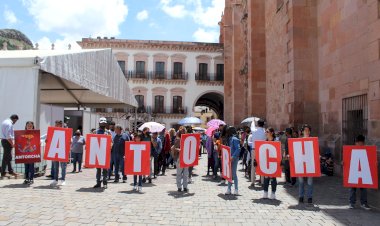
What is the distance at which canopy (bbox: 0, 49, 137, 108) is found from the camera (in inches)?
353

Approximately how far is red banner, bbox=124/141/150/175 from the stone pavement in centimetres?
51

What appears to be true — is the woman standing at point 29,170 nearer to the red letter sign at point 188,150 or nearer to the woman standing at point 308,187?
the red letter sign at point 188,150

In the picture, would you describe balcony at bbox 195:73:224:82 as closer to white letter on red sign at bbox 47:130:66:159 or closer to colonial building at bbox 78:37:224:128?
colonial building at bbox 78:37:224:128

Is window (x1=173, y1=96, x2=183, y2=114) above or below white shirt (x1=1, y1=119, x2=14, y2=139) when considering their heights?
above

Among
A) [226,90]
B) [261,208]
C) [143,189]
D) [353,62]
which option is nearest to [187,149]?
[143,189]

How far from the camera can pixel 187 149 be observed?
8727 mm

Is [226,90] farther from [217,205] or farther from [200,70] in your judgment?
[217,205]

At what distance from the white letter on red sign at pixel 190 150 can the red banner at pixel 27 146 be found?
3.61m

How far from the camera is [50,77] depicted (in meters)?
12.3

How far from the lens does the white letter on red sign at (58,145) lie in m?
8.66

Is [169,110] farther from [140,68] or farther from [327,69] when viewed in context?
[327,69]

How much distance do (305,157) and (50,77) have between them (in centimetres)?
896

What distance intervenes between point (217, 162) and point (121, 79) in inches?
268

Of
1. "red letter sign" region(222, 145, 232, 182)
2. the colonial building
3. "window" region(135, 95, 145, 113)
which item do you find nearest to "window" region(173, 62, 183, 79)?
the colonial building
